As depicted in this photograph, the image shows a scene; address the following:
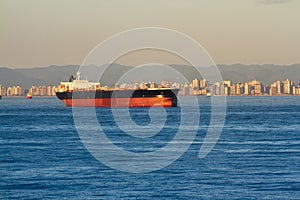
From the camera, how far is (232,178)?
133ft

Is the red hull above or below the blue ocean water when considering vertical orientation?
above

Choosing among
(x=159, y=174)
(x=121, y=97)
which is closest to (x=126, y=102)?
(x=121, y=97)

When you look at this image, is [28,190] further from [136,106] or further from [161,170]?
[136,106]

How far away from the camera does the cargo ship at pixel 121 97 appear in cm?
14650

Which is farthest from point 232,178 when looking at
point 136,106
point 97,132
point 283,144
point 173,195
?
point 136,106

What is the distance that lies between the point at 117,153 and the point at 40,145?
9133 millimetres

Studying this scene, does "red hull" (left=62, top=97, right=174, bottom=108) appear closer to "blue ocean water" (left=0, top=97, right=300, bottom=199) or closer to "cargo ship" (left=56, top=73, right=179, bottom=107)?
"cargo ship" (left=56, top=73, right=179, bottom=107)

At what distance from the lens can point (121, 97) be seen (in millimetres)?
150750

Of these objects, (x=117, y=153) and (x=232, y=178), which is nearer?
(x=232, y=178)

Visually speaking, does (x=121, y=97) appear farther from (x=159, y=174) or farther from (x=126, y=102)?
(x=159, y=174)

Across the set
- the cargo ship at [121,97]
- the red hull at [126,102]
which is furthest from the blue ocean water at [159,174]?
the red hull at [126,102]

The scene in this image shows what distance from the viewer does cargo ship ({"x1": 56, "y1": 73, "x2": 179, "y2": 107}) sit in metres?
146

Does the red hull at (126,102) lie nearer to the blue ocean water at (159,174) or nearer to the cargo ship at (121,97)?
the cargo ship at (121,97)

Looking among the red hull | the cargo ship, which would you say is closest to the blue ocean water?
the cargo ship
